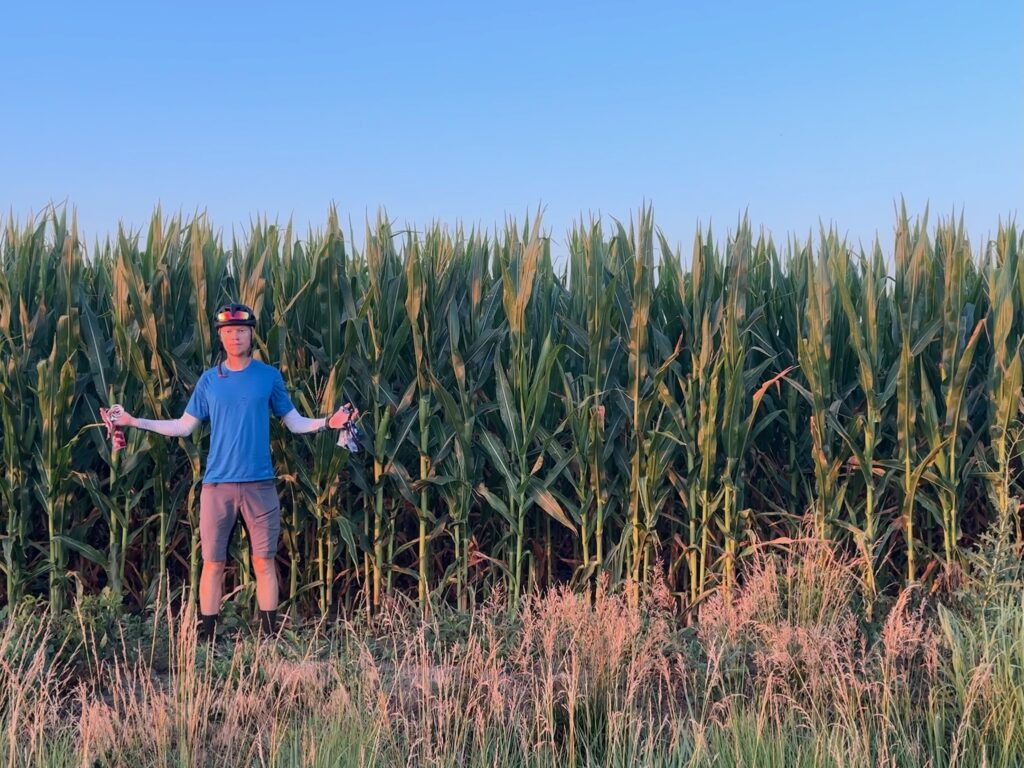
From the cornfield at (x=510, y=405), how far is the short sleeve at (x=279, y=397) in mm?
419

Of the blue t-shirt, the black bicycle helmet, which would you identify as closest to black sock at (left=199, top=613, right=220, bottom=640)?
the blue t-shirt

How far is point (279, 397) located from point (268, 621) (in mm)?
1423

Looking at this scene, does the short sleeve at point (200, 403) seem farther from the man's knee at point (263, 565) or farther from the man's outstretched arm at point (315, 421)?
the man's knee at point (263, 565)

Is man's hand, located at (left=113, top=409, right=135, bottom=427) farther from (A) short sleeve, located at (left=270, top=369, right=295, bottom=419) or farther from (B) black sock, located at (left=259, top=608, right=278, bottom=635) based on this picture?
(B) black sock, located at (left=259, top=608, right=278, bottom=635)

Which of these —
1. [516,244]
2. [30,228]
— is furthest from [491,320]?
[30,228]

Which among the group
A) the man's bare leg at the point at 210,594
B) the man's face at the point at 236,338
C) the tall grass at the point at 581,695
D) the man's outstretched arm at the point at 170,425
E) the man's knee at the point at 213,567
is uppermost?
the man's face at the point at 236,338

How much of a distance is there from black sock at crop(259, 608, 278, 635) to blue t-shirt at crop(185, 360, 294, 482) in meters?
0.90

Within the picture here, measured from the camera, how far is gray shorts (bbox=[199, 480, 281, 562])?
5.66 meters

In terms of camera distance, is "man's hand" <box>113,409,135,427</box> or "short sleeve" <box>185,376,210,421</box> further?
"short sleeve" <box>185,376,210,421</box>

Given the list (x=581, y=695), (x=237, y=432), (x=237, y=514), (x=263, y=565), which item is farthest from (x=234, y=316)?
(x=581, y=695)

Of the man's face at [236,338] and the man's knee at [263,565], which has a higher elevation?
the man's face at [236,338]

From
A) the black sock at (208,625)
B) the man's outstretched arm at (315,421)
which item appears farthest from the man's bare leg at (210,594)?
the man's outstretched arm at (315,421)

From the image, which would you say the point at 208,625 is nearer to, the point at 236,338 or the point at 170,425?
the point at 170,425

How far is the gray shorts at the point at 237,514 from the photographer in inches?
223
